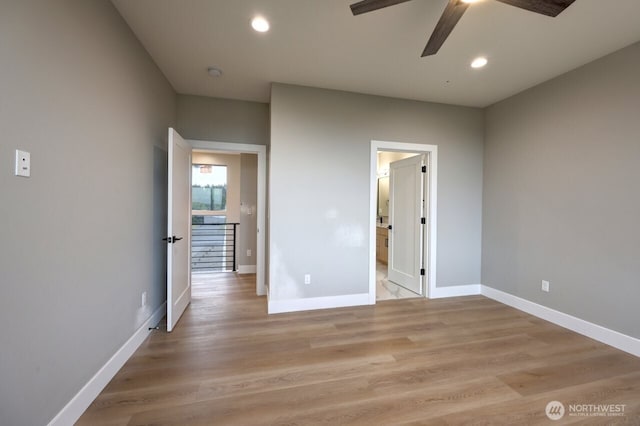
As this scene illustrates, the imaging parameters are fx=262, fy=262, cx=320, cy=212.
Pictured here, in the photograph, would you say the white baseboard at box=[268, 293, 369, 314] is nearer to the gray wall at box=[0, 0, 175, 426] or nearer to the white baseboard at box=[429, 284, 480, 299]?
the white baseboard at box=[429, 284, 480, 299]

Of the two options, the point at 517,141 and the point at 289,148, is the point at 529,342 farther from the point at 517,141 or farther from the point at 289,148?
the point at 289,148

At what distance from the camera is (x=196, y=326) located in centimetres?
275

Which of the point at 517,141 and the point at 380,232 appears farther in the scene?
the point at 380,232

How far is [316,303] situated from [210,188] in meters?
4.56

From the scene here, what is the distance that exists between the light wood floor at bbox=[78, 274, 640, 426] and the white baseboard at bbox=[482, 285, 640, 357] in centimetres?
10

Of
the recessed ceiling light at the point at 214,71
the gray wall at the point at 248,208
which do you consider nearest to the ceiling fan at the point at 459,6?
the recessed ceiling light at the point at 214,71

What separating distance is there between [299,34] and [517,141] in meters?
2.98

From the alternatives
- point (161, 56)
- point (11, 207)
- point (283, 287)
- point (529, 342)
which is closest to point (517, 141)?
point (529, 342)

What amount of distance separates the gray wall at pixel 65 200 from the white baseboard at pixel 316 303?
1.38 metres

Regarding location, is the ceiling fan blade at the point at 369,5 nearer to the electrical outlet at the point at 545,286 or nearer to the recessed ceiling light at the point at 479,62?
the recessed ceiling light at the point at 479,62

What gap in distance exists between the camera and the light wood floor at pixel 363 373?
1602mm

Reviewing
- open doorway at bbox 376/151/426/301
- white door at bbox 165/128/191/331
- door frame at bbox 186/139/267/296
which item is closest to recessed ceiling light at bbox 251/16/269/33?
white door at bbox 165/128/191/331

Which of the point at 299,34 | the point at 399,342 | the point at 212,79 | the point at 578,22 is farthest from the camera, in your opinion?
the point at 212,79

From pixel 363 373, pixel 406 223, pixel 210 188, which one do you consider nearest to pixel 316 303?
pixel 363 373
